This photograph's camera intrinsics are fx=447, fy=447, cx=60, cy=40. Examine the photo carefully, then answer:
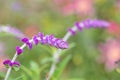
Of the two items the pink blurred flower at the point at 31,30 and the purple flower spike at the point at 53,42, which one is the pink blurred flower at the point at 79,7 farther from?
the purple flower spike at the point at 53,42

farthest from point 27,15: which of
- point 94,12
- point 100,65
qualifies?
point 100,65

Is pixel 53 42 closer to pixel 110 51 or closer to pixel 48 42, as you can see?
pixel 48 42

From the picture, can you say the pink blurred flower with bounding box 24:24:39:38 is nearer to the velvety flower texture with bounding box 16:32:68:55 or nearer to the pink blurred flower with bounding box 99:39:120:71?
the pink blurred flower with bounding box 99:39:120:71

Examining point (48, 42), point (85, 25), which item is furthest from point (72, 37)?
point (48, 42)

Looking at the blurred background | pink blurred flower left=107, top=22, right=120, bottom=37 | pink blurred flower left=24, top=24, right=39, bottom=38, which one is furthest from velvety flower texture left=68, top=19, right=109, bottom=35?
pink blurred flower left=24, top=24, right=39, bottom=38

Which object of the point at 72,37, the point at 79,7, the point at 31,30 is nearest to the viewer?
the point at 72,37

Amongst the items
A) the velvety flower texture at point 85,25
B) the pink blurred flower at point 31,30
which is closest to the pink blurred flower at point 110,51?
the pink blurred flower at point 31,30

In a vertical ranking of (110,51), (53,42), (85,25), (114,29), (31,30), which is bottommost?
(53,42)

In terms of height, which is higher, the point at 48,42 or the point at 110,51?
the point at 110,51
